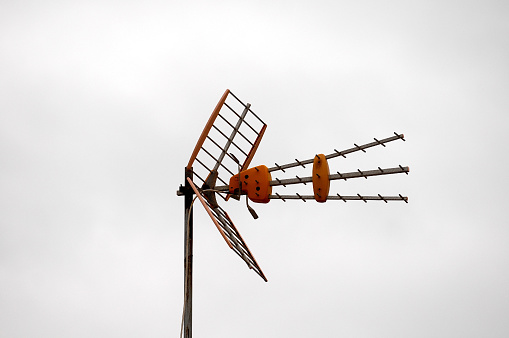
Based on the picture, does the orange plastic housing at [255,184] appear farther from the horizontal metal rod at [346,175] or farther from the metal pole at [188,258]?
the metal pole at [188,258]

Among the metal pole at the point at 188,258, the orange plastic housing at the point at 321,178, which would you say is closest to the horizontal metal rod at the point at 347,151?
the orange plastic housing at the point at 321,178

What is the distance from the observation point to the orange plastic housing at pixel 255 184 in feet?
57.8

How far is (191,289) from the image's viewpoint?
1772 centimetres

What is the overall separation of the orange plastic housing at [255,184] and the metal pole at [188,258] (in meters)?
0.84

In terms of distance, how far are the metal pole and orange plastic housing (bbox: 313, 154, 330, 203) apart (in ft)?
8.70

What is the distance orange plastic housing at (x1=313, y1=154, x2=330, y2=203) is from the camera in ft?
54.3

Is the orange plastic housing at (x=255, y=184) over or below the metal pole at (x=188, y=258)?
over

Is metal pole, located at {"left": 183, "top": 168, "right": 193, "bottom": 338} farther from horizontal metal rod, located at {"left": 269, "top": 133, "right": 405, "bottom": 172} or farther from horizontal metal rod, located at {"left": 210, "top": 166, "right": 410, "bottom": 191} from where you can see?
horizontal metal rod, located at {"left": 269, "top": 133, "right": 405, "bottom": 172}

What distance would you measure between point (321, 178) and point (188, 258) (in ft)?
10.4

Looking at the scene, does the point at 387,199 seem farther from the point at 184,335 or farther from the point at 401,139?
the point at 184,335

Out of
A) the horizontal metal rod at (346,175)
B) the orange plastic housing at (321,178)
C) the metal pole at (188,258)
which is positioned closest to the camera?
the horizontal metal rod at (346,175)

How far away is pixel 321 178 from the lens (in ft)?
54.4

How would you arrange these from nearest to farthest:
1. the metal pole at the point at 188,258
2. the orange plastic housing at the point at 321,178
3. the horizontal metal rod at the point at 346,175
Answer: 1. the horizontal metal rod at the point at 346,175
2. the orange plastic housing at the point at 321,178
3. the metal pole at the point at 188,258

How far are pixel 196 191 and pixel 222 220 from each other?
2.42 feet
